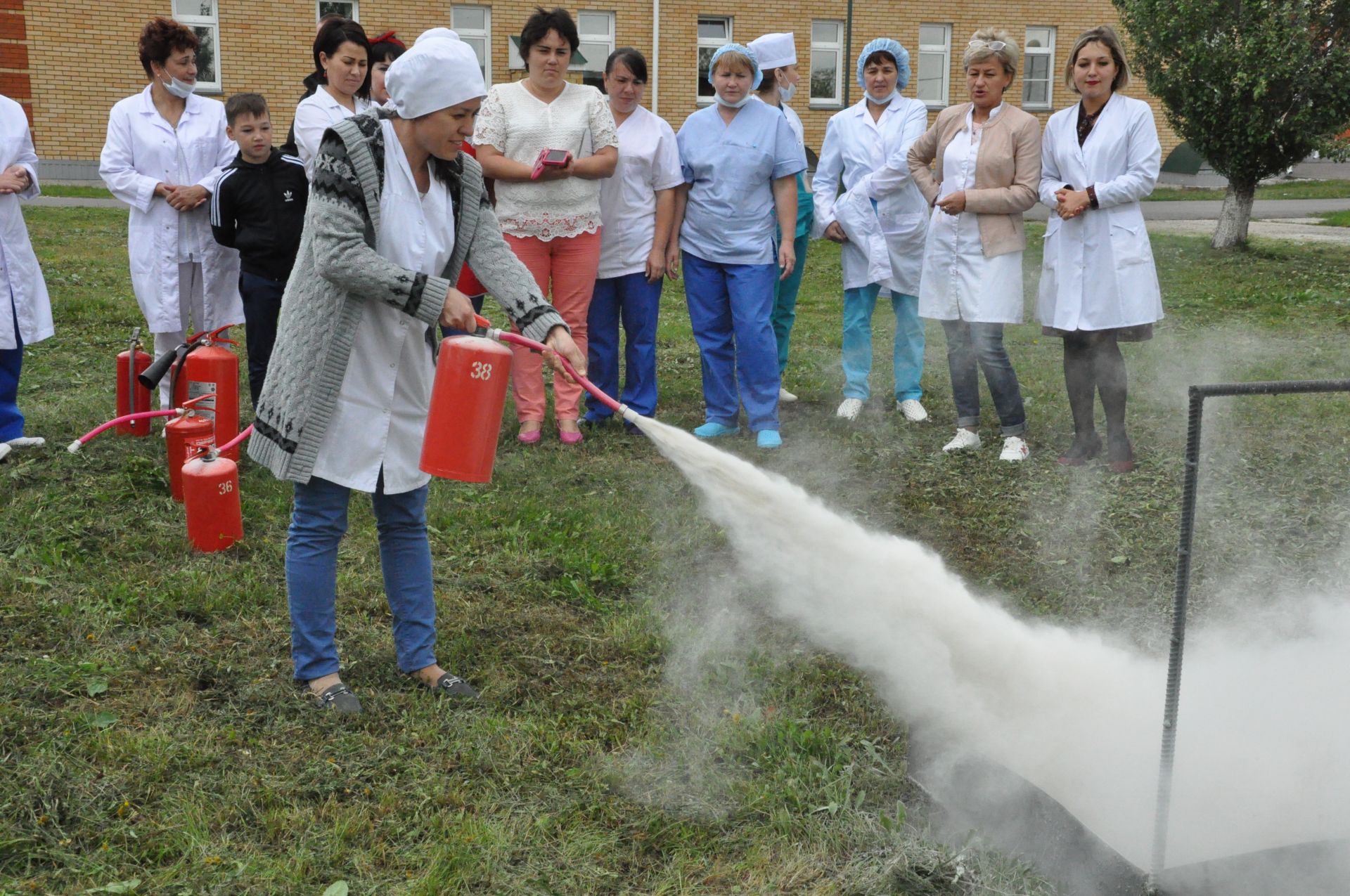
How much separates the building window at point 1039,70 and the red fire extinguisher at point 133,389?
81.6 ft

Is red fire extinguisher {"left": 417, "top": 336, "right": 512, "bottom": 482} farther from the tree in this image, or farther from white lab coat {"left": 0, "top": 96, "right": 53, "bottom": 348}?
the tree

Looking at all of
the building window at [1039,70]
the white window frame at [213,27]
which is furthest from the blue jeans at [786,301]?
the building window at [1039,70]

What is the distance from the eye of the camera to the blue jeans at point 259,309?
598 centimetres

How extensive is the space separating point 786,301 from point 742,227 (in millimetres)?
952

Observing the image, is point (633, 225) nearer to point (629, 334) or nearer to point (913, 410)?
point (629, 334)

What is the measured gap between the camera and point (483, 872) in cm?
296

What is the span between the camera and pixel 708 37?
26.5 meters

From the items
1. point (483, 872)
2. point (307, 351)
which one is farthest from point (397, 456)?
point (483, 872)

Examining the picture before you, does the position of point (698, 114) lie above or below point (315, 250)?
above

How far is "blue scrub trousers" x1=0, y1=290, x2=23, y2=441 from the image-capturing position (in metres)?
6.15

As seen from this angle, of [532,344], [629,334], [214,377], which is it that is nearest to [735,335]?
[629,334]

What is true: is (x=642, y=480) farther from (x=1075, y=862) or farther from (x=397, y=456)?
(x=1075, y=862)

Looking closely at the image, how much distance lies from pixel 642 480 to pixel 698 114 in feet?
7.25

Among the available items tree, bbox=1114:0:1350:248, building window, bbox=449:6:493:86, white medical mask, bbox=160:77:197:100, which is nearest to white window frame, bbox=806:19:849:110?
building window, bbox=449:6:493:86
